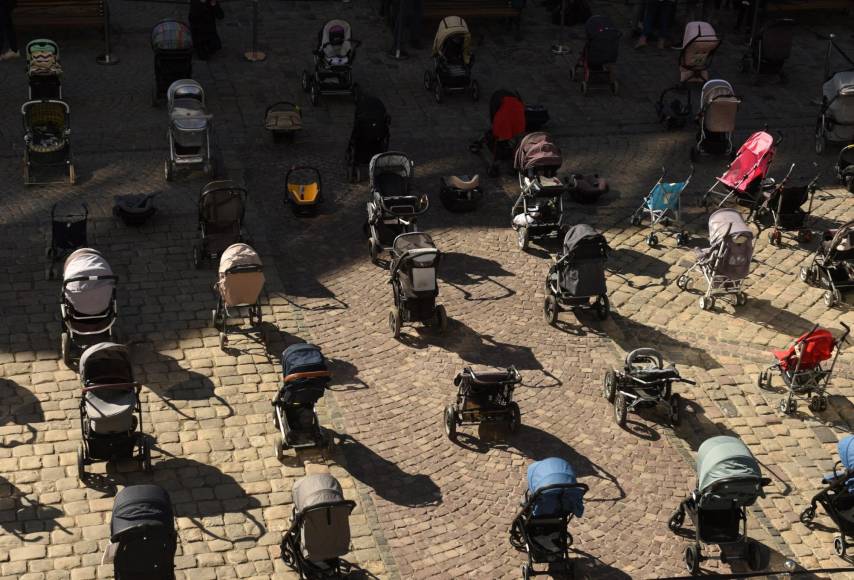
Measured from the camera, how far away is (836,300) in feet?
77.0

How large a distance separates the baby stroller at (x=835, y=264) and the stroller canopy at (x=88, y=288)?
1164 cm

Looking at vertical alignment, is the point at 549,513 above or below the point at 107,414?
below

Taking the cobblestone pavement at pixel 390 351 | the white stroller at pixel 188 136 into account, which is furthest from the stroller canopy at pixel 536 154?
the white stroller at pixel 188 136

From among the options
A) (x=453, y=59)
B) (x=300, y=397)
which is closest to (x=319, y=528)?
(x=300, y=397)

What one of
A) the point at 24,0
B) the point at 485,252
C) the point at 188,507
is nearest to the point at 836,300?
the point at 485,252

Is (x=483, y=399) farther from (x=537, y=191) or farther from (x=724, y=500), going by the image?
(x=537, y=191)

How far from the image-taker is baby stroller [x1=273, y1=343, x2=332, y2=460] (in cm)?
1888

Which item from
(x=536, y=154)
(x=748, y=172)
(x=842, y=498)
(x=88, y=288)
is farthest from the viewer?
(x=748, y=172)

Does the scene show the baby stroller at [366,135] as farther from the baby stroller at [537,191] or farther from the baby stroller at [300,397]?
the baby stroller at [300,397]

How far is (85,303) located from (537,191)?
26.8 feet

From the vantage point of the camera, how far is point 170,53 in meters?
28.2

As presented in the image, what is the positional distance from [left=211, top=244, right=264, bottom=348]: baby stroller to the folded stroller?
7.32 m

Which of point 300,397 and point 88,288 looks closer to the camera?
point 300,397

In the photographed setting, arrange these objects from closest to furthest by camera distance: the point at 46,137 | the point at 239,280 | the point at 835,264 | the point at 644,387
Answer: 1. the point at 644,387
2. the point at 239,280
3. the point at 835,264
4. the point at 46,137
